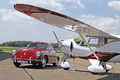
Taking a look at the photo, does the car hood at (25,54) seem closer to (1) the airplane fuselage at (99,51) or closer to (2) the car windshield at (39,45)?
(2) the car windshield at (39,45)

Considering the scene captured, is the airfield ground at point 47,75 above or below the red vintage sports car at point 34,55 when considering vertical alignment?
below

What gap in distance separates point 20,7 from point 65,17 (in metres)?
1.56

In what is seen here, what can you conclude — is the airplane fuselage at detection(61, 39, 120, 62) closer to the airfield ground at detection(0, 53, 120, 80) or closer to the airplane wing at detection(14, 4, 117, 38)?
the airfield ground at detection(0, 53, 120, 80)

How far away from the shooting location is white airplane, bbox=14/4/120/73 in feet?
21.3

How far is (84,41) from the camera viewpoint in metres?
9.19

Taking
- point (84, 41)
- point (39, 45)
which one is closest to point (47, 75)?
point (84, 41)

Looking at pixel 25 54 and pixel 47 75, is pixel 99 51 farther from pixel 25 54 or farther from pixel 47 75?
pixel 25 54

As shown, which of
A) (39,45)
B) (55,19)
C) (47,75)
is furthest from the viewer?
(39,45)

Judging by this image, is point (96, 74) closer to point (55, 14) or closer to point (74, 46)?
point (74, 46)

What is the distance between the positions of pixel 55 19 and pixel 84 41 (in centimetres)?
274

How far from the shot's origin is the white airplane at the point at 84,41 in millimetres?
6481

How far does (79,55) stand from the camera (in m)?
10.5

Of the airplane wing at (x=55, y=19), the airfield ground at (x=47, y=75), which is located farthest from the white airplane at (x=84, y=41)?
the airfield ground at (x=47, y=75)

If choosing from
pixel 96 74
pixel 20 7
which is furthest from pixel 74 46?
pixel 20 7
